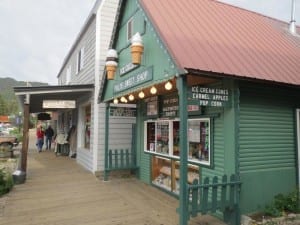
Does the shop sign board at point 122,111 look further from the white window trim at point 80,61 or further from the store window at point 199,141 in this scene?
the white window trim at point 80,61

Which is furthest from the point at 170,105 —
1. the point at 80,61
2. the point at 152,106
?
the point at 80,61

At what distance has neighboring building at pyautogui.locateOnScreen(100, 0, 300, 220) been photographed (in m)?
5.81

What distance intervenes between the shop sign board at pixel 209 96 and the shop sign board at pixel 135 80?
4.67ft

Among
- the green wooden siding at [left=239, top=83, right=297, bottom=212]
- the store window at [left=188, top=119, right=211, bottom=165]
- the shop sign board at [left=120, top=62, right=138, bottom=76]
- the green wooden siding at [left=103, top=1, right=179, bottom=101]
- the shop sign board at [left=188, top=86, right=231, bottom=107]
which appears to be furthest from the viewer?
the shop sign board at [left=120, top=62, right=138, bottom=76]

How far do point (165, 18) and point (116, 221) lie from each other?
173 inches

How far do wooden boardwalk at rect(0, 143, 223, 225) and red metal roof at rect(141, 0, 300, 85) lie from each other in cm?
319

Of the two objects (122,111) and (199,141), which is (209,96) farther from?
(122,111)

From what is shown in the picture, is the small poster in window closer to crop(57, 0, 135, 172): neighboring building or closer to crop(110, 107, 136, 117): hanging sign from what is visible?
crop(110, 107, 136, 117): hanging sign

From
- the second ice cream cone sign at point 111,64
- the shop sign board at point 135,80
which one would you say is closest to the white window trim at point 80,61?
the second ice cream cone sign at point 111,64

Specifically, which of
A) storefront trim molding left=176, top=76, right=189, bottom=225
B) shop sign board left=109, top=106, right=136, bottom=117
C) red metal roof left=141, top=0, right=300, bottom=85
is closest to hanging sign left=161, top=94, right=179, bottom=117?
shop sign board left=109, top=106, right=136, bottom=117

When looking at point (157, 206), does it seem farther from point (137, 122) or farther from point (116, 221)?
point (137, 122)

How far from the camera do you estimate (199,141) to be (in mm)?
7297

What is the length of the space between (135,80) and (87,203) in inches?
129

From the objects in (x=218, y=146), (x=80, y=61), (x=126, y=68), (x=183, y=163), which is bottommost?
(x=183, y=163)
